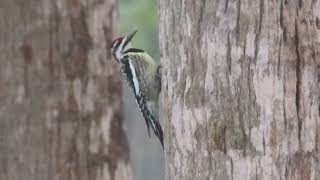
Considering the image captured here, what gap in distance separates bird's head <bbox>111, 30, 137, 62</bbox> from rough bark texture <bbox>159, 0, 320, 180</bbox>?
8.05ft

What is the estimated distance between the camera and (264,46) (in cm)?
269

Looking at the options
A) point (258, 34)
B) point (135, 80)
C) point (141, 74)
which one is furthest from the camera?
point (135, 80)

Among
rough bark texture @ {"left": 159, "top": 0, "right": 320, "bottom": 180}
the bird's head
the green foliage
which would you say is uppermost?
the green foliage

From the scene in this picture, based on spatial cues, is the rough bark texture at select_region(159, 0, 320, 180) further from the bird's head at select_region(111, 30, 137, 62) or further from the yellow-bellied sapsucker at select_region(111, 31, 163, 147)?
the bird's head at select_region(111, 30, 137, 62)

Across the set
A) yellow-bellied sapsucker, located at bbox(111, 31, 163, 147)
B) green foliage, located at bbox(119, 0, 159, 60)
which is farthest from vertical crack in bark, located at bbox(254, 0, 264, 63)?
green foliage, located at bbox(119, 0, 159, 60)

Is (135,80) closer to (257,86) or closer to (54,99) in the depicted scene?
(54,99)

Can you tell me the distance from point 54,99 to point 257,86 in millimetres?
2659

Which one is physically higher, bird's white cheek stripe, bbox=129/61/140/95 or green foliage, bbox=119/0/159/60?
green foliage, bbox=119/0/159/60

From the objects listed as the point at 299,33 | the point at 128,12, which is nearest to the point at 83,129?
the point at 299,33

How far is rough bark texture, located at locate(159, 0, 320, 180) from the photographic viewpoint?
269 centimetres

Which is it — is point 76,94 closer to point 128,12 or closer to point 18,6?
point 18,6

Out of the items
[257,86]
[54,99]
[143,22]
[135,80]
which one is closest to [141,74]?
[135,80]

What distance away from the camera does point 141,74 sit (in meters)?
5.21

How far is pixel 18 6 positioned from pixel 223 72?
2778 millimetres
